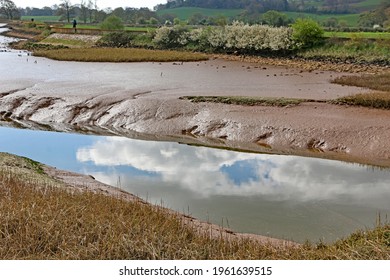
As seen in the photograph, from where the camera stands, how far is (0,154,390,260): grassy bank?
750 centimetres

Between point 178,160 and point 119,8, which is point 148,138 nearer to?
point 178,160

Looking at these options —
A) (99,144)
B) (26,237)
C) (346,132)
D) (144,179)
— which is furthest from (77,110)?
(26,237)

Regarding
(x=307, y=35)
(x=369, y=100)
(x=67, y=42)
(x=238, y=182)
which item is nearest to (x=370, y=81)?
(x=369, y=100)

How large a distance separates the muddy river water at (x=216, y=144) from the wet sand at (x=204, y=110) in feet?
0.20

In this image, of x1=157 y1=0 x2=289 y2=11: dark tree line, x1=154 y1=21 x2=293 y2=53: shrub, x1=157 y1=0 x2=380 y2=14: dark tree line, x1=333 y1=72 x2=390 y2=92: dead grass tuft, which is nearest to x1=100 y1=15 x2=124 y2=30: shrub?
x1=154 y1=21 x2=293 y2=53: shrub

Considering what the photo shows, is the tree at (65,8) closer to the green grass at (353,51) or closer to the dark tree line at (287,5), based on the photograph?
the dark tree line at (287,5)

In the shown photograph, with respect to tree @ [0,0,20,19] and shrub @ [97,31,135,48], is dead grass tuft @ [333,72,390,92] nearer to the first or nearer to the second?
shrub @ [97,31,135,48]

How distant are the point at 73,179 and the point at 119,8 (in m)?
104

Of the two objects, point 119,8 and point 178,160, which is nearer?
point 178,160

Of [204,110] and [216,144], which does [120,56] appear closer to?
[204,110]

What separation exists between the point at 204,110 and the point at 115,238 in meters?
15.9

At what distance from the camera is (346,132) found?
19641 millimetres

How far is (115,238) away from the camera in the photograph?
25.9 ft

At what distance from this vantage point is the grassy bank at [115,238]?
7.50 metres
